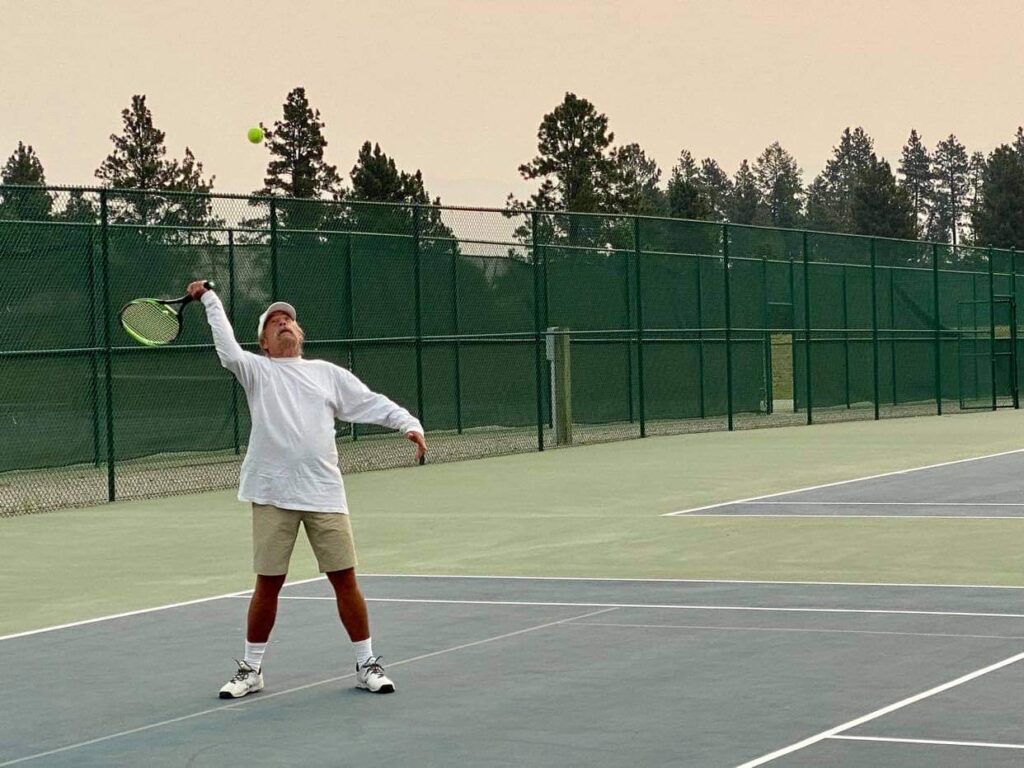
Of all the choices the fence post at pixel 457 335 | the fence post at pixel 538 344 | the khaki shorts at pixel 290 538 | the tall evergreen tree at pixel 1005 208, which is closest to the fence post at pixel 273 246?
the fence post at pixel 538 344

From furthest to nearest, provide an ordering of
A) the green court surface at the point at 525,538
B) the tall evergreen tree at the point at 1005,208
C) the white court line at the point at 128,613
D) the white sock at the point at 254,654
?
the tall evergreen tree at the point at 1005,208 < the green court surface at the point at 525,538 < the white court line at the point at 128,613 < the white sock at the point at 254,654

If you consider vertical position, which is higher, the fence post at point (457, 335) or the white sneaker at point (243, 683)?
the fence post at point (457, 335)

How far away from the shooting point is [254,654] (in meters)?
7.23

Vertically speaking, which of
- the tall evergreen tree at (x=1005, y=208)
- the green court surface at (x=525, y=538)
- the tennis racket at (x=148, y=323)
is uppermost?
the tall evergreen tree at (x=1005, y=208)

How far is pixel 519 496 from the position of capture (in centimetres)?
1661

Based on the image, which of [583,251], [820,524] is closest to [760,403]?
[583,251]

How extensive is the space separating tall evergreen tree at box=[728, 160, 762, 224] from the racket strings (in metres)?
144

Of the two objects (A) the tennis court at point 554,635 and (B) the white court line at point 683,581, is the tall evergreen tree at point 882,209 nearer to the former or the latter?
(A) the tennis court at point 554,635

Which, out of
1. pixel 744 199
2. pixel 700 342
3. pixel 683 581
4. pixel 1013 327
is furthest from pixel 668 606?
pixel 744 199

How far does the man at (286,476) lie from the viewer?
7227 millimetres

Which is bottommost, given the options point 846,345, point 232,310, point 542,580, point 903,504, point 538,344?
point 542,580

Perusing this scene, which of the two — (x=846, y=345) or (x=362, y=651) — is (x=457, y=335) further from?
(x=362, y=651)

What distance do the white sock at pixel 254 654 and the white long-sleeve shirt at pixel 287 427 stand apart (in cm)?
56

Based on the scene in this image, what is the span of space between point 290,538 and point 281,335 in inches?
31.7
